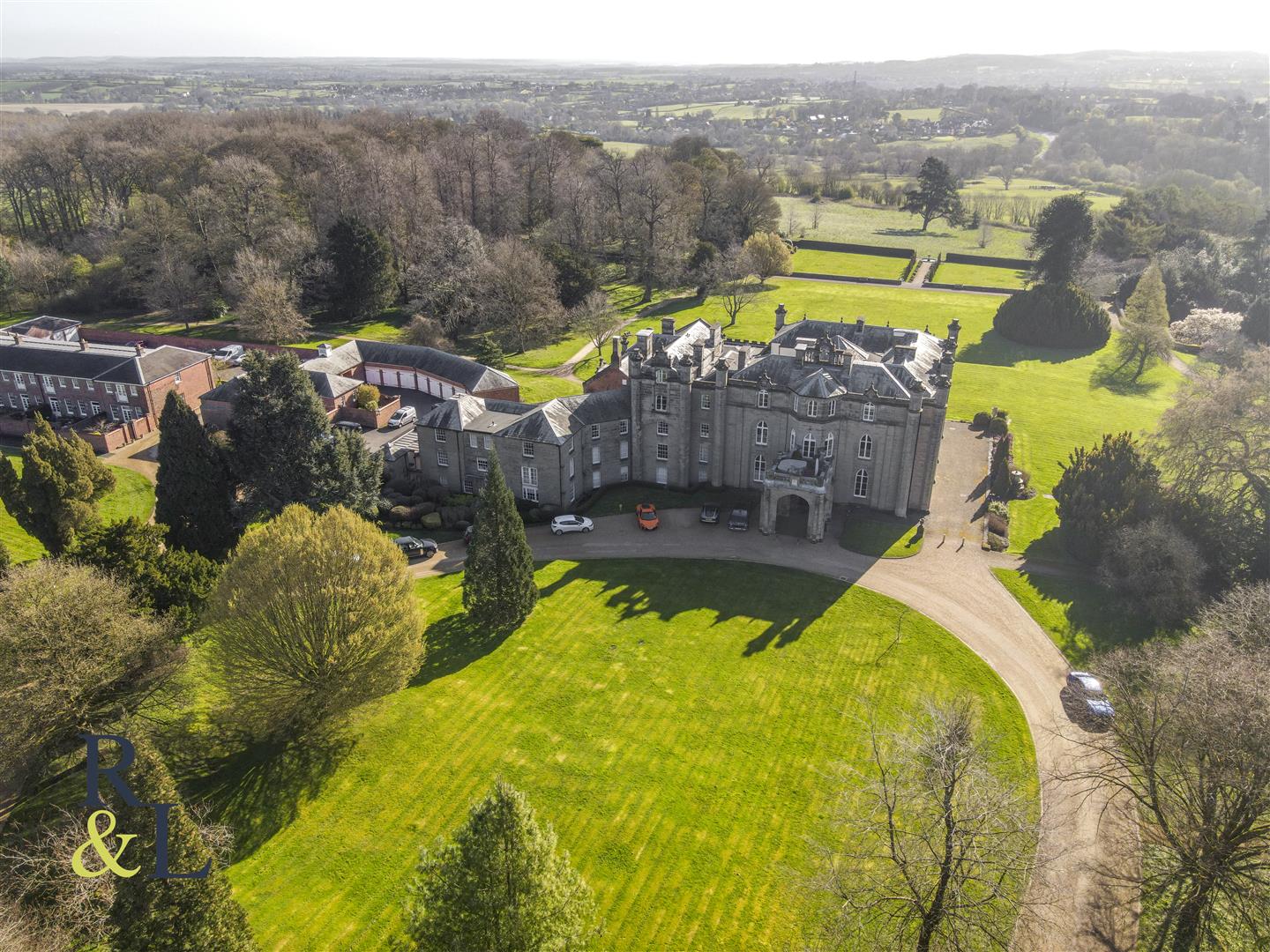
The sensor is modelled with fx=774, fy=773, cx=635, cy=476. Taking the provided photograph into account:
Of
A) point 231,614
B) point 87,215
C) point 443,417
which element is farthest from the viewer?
point 87,215

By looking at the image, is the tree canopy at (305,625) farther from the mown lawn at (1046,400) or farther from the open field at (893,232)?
the open field at (893,232)

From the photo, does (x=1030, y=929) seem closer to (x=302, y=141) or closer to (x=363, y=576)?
(x=363, y=576)

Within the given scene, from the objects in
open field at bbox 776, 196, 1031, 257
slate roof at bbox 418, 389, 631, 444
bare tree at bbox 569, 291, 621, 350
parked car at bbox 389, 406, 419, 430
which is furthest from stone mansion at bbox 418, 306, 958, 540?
open field at bbox 776, 196, 1031, 257

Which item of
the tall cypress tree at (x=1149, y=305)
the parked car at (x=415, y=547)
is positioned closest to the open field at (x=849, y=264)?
the tall cypress tree at (x=1149, y=305)

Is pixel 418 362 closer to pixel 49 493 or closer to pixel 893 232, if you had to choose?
pixel 49 493

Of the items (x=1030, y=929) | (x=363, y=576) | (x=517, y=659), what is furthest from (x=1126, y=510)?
(x=363, y=576)

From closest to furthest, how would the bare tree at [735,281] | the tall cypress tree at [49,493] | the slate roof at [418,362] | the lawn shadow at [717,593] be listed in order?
the lawn shadow at [717,593] < the tall cypress tree at [49,493] < the slate roof at [418,362] < the bare tree at [735,281]

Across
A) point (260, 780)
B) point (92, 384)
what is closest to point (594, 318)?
point (92, 384)
